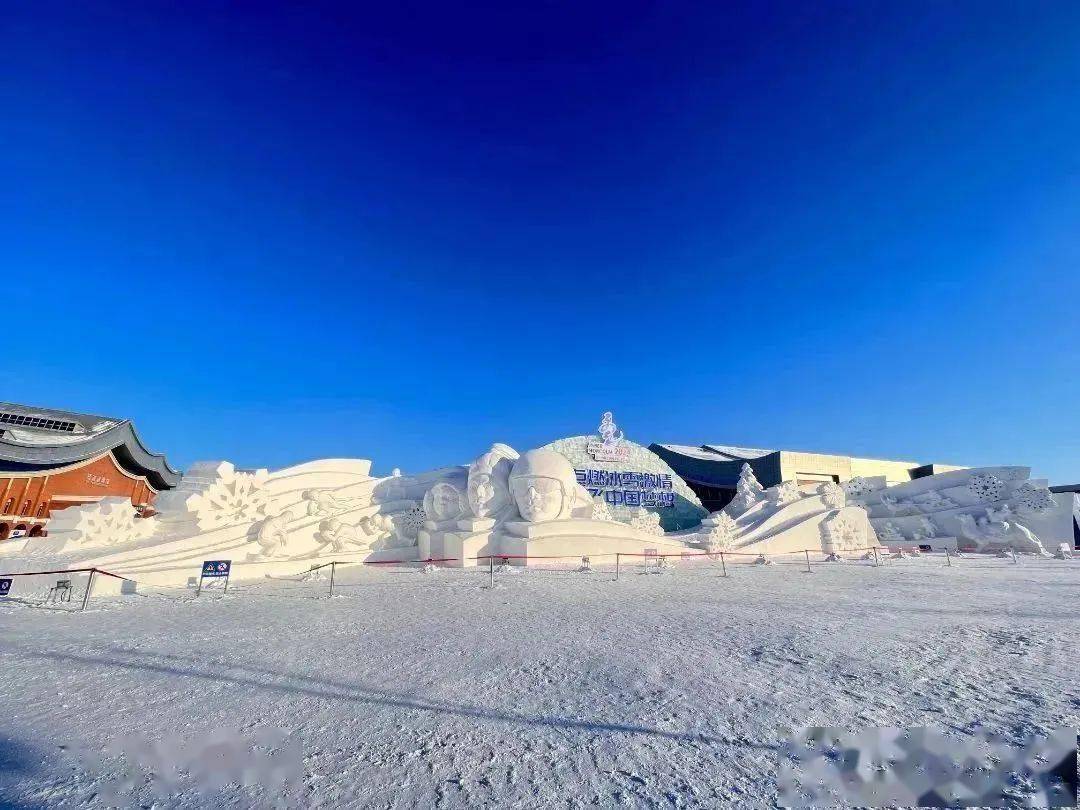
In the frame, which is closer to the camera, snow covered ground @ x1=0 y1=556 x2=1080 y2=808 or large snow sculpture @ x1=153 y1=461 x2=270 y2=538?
snow covered ground @ x1=0 y1=556 x2=1080 y2=808

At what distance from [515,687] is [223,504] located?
12.2 metres

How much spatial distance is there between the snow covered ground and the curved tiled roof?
13.3 metres

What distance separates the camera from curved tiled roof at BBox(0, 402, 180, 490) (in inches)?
706

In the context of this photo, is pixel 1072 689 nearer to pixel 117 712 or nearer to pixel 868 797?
pixel 868 797

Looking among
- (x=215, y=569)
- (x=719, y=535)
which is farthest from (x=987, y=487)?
(x=215, y=569)

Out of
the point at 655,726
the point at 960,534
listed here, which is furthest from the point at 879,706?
the point at 960,534

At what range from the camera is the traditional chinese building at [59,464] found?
17703mm

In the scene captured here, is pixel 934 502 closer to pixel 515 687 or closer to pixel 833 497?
pixel 833 497

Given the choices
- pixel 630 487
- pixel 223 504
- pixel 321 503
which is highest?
pixel 630 487

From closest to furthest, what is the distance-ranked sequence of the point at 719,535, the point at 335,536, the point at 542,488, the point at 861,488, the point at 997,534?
1. the point at 335,536
2. the point at 542,488
3. the point at 719,535
4. the point at 997,534
5. the point at 861,488

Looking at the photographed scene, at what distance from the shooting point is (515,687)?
439 cm

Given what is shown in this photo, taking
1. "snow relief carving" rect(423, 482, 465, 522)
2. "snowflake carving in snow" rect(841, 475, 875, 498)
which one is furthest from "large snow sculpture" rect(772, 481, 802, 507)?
"snow relief carving" rect(423, 482, 465, 522)

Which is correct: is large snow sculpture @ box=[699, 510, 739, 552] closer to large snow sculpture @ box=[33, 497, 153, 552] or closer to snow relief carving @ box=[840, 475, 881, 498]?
snow relief carving @ box=[840, 475, 881, 498]

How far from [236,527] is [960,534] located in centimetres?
2881
